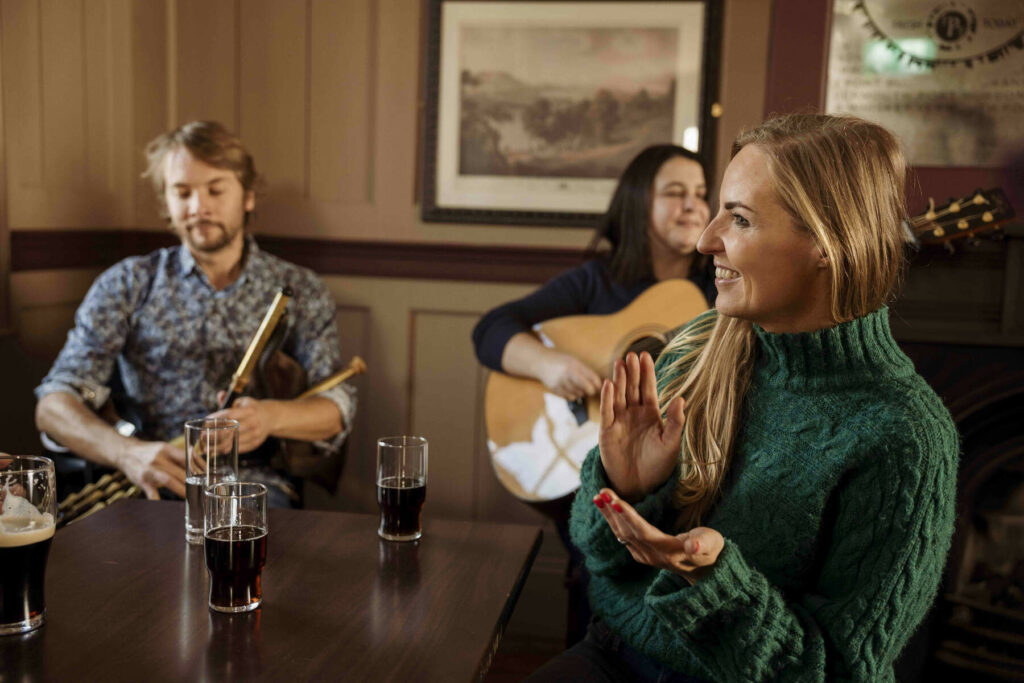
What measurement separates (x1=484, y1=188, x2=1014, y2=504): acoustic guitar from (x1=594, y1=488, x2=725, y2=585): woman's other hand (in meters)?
1.11

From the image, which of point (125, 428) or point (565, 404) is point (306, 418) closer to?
point (125, 428)

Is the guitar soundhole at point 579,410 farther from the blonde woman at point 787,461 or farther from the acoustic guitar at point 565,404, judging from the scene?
the blonde woman at point 787,461

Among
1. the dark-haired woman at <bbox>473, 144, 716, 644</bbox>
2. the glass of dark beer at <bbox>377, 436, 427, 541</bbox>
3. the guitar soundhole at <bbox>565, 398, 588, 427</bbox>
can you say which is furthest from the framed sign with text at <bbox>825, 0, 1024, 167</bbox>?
the glass of dark beer at <bbox>377, 436, 427, 541</bbox>

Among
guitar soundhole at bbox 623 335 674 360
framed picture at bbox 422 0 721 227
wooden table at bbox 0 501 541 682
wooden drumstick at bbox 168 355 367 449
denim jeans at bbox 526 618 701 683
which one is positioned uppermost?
framed picture at bbox 422 0 721 227

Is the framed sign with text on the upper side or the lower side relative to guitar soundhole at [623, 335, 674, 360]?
upper

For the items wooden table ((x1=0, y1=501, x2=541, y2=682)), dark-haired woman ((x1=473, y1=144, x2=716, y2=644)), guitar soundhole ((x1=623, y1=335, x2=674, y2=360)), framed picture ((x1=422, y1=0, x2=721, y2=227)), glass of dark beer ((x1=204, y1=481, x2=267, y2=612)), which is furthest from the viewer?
framed picture ((x1=422, y1=0, x2=721, y2=227))

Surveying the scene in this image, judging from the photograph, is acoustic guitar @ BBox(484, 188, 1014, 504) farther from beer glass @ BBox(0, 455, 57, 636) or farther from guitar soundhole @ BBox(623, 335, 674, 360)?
beer glass @ BBox(0, 455, 57, 636)

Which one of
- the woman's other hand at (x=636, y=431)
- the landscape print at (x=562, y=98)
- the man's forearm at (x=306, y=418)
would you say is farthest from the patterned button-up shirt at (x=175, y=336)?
the woman's other hand at (x=636, y=431)

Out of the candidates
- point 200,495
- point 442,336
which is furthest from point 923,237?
point 200,495

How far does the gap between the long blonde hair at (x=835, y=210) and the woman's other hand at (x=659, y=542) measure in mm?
234

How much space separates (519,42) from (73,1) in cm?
128

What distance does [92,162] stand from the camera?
Answer: 2646 mm

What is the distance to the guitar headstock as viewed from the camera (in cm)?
201

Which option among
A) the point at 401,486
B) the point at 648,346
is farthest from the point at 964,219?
the point at 401,486
